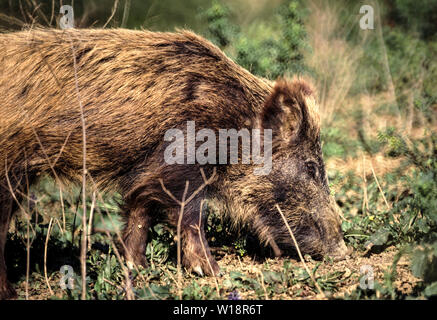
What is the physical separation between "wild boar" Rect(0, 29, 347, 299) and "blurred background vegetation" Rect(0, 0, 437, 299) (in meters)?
0.28

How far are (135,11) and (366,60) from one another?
4210 mm

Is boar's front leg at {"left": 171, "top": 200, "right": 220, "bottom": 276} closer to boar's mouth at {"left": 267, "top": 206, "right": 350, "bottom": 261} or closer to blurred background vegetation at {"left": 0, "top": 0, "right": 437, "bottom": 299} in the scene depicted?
blurred background vegetation at {"left": 0, "top": 0, "right": 437, "bottom": 299}

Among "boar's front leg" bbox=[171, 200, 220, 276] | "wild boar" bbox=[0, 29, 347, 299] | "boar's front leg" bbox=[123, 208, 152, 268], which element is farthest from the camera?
"boar's front leg" bbox=[123, 208, 152, 268]

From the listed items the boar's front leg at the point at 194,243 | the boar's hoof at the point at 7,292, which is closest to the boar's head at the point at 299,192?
the boar's front leg at the point at 194,243

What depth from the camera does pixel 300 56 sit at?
6520 millimetres

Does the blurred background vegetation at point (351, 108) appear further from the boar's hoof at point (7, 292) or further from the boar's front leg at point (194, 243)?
the boar's hoof at point (7, 292)

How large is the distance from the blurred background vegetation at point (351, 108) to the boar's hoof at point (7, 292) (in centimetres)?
47

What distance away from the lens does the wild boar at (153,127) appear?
12.6 feet

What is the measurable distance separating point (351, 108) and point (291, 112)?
3.99 meters

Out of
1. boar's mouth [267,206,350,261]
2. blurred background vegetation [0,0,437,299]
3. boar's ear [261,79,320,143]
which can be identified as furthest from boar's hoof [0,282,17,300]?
boar's ear [261,79,320,143]

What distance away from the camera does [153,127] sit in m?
3.91

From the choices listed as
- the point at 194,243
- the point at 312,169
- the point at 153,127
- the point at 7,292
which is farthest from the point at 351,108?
the point at 7,292

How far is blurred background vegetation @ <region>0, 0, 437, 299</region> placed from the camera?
3.86 m
